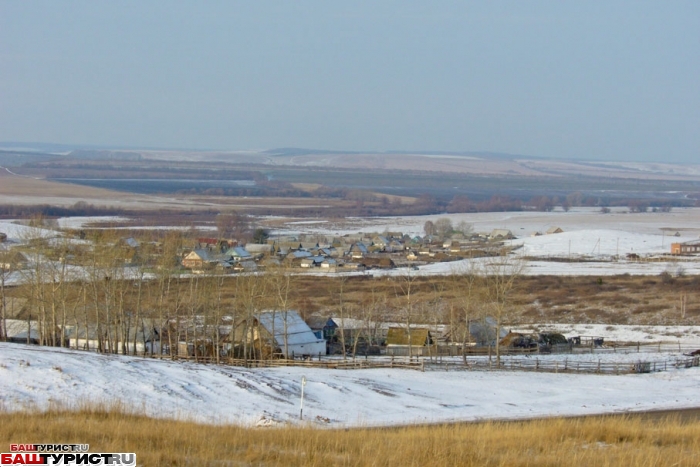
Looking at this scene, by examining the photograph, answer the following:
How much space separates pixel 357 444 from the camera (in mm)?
8641

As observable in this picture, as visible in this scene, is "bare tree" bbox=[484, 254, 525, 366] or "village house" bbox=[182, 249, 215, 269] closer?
"bare tree" bbox=[484, 254, 525, 366]

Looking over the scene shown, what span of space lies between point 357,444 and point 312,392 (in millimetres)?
10343

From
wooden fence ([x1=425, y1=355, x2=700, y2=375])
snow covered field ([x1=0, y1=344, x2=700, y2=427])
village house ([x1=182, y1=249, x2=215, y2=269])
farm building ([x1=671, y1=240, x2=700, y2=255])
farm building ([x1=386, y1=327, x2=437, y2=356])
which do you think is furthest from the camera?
farm building ([x1=671, y1=240, x2=700, y2=255])

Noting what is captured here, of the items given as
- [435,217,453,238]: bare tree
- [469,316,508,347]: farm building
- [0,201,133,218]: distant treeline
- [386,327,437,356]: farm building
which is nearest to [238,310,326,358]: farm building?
[386,327,437,356]: farm building

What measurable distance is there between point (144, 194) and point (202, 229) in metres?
68.5

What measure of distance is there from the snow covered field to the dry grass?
3.86 meters

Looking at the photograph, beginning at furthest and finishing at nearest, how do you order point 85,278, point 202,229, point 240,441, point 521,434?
point 202,229 → point 85,278 → point 521,434 → point 240,441

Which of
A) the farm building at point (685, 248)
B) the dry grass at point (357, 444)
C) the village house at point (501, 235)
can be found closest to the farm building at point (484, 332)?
the dry grass at point (357, 444)

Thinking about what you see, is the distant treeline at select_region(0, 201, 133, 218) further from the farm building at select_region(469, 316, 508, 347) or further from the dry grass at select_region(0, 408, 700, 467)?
the dry grass at select_region(0, 408, 700, 467)

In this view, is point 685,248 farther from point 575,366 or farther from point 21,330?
point 21,330

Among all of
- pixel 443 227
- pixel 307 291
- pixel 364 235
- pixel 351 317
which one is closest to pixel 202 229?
pixel 364 235

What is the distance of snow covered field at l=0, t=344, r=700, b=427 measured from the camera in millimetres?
15586

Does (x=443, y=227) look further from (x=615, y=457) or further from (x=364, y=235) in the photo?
(x=615, y=457)

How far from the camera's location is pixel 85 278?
101 feet
